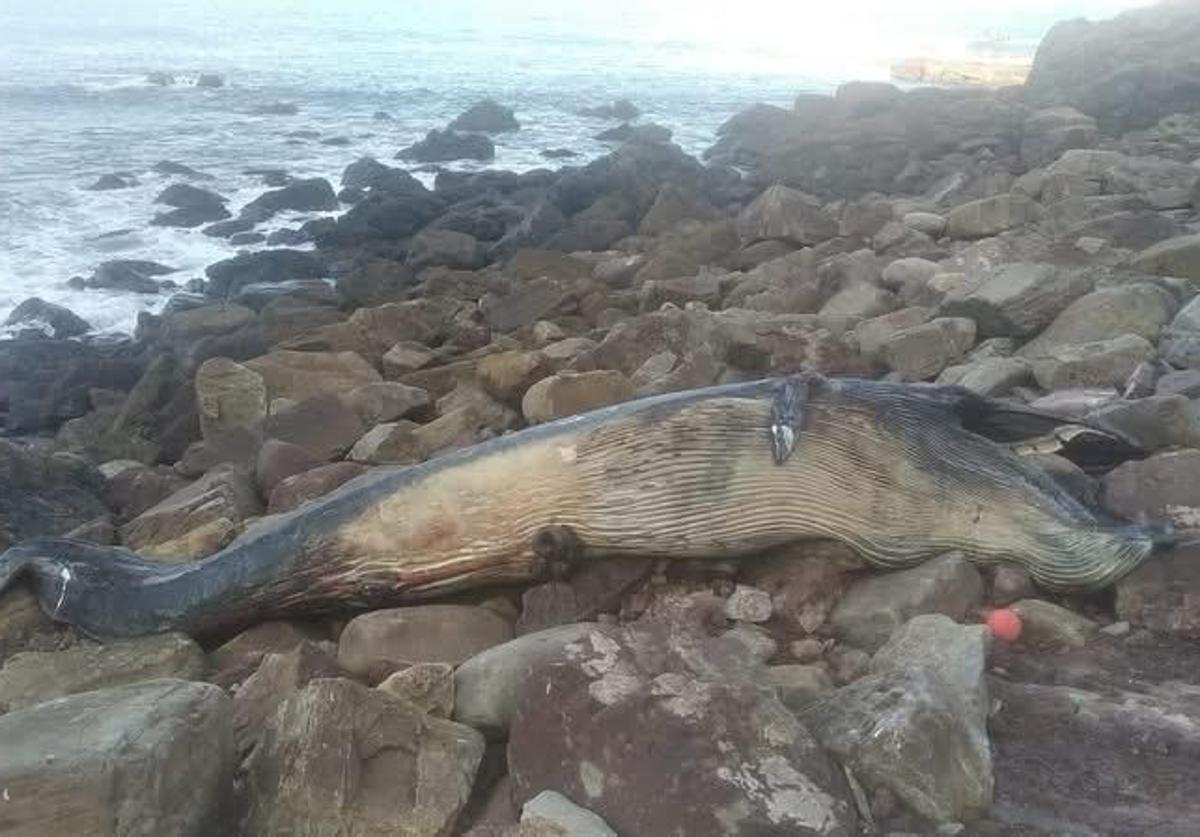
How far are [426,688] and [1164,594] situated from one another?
120 inches

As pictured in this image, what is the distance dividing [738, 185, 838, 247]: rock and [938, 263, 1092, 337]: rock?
→ 4.96 meters

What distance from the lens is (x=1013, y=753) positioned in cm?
416

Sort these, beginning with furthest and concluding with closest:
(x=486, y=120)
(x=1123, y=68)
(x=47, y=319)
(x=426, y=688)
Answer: (x=486, y=120) < (x=1123, y=68) < (x=47, y=319) < (x=426, y=688)

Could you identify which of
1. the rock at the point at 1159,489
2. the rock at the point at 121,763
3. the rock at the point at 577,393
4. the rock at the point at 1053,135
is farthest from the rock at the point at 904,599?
the rock at the point at 1053,135

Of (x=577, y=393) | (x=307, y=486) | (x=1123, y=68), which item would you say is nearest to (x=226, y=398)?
(x=307, y=486)

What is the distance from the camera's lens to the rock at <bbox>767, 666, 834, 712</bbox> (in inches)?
173

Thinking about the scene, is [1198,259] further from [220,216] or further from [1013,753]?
[220,216]

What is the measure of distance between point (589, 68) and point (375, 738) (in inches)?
1734

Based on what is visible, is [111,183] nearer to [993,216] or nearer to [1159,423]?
[993,216]

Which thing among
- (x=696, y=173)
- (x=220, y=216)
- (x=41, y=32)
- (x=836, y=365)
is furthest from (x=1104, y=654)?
(x=41, y=32)

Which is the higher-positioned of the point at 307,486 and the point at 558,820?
the point at 558,820

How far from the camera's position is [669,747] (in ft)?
12.3

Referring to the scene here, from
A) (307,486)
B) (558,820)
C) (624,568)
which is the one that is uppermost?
(558,820)

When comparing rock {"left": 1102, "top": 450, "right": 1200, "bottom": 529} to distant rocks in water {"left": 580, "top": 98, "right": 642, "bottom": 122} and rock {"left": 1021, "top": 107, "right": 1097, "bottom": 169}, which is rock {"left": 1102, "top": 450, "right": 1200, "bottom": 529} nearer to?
rock {"left": 1021, "top": 107, "right": 1097, "bottom": 169}
